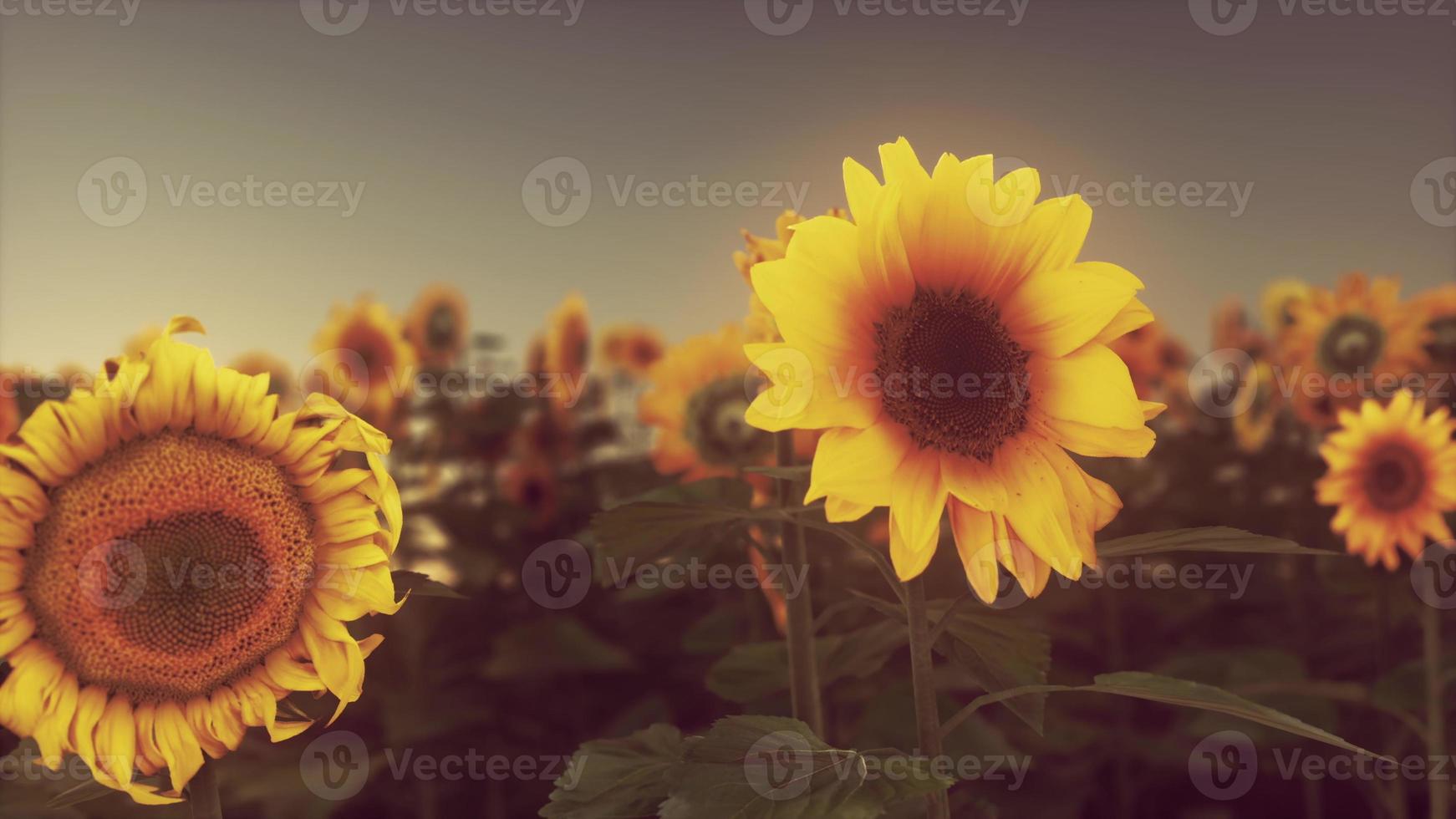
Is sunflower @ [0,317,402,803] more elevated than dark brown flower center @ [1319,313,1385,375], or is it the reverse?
dark brown flower center @ [1319,313,1385,375]

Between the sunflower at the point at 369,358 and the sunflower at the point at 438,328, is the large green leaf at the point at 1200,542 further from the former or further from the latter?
the sunflower at the point at 438,328

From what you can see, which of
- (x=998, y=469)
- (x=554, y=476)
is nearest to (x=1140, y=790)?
(x=554, y=476)

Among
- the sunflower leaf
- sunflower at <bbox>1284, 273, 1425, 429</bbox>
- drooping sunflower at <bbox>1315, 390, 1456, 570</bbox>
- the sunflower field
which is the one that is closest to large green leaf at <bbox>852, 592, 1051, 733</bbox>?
the sunflower field

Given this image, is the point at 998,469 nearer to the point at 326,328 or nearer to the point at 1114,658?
the point at 1114,658

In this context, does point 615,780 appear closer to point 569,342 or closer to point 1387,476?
point 1387,476

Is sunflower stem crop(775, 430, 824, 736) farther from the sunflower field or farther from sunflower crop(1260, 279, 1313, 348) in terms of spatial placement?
sunflower crop(1260, 279, 1313, 348)

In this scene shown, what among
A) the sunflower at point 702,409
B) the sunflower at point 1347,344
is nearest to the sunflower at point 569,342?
the sunflower at point 702,409
